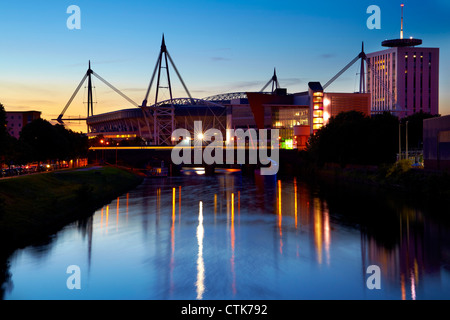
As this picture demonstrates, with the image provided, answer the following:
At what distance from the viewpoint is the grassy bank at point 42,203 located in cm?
3632

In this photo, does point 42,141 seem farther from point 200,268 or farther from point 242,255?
point 200,268

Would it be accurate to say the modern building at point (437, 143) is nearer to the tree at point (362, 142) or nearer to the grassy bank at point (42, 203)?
the tree at point (362, 142)

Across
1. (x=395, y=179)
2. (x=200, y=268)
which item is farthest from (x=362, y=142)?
(x=200, y=268)

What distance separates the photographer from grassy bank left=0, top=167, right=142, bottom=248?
1430 inches

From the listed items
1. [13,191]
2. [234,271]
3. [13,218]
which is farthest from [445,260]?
[13,191]

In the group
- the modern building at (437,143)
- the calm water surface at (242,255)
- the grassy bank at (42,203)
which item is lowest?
the calm water surface at (242,255)

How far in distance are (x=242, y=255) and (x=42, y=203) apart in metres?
22.6

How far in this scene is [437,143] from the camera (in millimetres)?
66750

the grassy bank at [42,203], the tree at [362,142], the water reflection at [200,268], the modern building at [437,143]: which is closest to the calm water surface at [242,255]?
the water reflection at [200,268]

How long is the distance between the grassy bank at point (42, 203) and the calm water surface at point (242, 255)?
1667mm

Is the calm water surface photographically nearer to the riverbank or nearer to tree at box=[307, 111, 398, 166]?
the riverbank

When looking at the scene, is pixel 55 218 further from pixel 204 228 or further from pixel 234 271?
pixel 234 271
